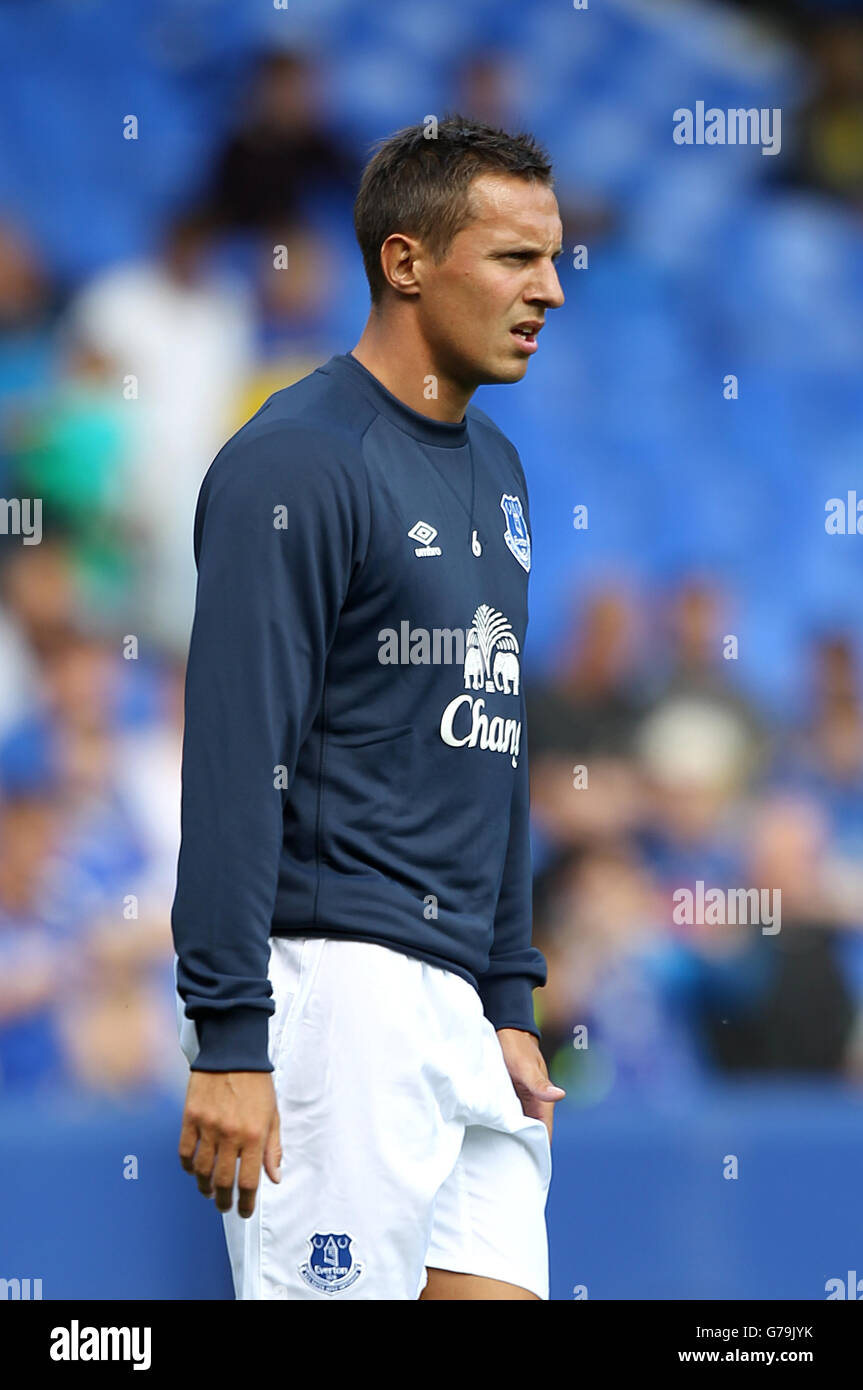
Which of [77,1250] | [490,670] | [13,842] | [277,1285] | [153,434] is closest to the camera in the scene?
[277,1285]

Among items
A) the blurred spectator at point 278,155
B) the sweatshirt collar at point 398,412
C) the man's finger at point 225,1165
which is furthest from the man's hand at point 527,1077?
the blurred spectator at point 278,155

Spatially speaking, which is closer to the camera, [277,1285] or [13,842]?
[277,1285]

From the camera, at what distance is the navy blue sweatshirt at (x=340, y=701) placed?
5.05 feet

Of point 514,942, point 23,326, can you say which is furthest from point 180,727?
point 514,942

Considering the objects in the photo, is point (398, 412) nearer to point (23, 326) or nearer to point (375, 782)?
point (375, 782)

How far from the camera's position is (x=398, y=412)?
1.75 metres

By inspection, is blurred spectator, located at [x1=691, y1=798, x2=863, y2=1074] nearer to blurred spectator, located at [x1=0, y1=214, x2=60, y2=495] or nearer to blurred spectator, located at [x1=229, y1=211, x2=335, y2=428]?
blurred spectator, located at [x1=229, y1=211, x2=335, y2=428]

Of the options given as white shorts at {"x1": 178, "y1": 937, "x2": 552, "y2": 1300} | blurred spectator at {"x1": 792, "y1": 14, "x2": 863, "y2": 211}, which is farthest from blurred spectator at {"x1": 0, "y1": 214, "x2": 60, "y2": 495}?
white shorts at {"x1": 178, "y1": 937, "x2": 552, "y2": 1300}

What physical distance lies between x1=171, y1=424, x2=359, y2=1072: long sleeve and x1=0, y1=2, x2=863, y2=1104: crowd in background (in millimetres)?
2018

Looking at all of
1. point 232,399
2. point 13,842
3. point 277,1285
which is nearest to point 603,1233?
point 277,1285

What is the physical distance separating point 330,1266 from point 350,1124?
4.7 inches

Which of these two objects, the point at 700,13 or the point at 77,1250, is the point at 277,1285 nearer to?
the point at 77,1250

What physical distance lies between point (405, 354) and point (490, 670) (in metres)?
0.31

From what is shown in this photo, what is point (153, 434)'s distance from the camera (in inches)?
149
